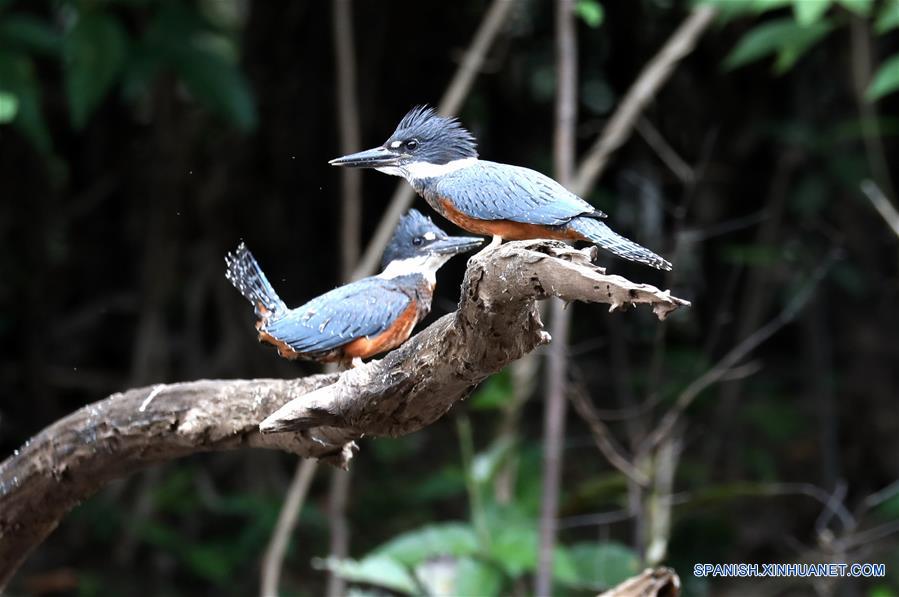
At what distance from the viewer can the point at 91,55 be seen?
475cm

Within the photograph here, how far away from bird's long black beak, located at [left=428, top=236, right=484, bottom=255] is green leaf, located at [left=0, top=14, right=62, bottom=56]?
8.73 ft

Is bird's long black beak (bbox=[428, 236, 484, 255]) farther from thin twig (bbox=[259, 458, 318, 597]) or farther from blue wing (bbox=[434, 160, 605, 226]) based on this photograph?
thin twig (bbox=[259, 458, 318, 597])

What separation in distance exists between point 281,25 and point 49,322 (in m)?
2.39

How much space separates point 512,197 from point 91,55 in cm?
311

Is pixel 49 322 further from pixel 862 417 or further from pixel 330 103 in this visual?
pixel 862 417

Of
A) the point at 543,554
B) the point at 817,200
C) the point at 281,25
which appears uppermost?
the point at 281,25

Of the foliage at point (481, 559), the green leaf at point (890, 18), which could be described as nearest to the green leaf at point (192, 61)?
the foliage at point (481, 559)

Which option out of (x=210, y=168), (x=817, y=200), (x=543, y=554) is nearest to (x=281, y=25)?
(x=210, y=168)

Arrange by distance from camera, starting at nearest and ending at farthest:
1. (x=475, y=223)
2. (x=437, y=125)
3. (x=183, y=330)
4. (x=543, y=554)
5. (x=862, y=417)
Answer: (x=475, y=223)
(x=437, y=125)
(x=543, y=554)
(x=862, y=417)
(x=183, y=330)

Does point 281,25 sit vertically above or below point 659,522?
above

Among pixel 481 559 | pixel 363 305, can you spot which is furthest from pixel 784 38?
pixel 363 305

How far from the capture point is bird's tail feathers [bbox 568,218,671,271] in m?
1.97

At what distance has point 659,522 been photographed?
420 cm

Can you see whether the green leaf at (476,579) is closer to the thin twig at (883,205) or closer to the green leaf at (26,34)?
the thin twig at (883,205)
